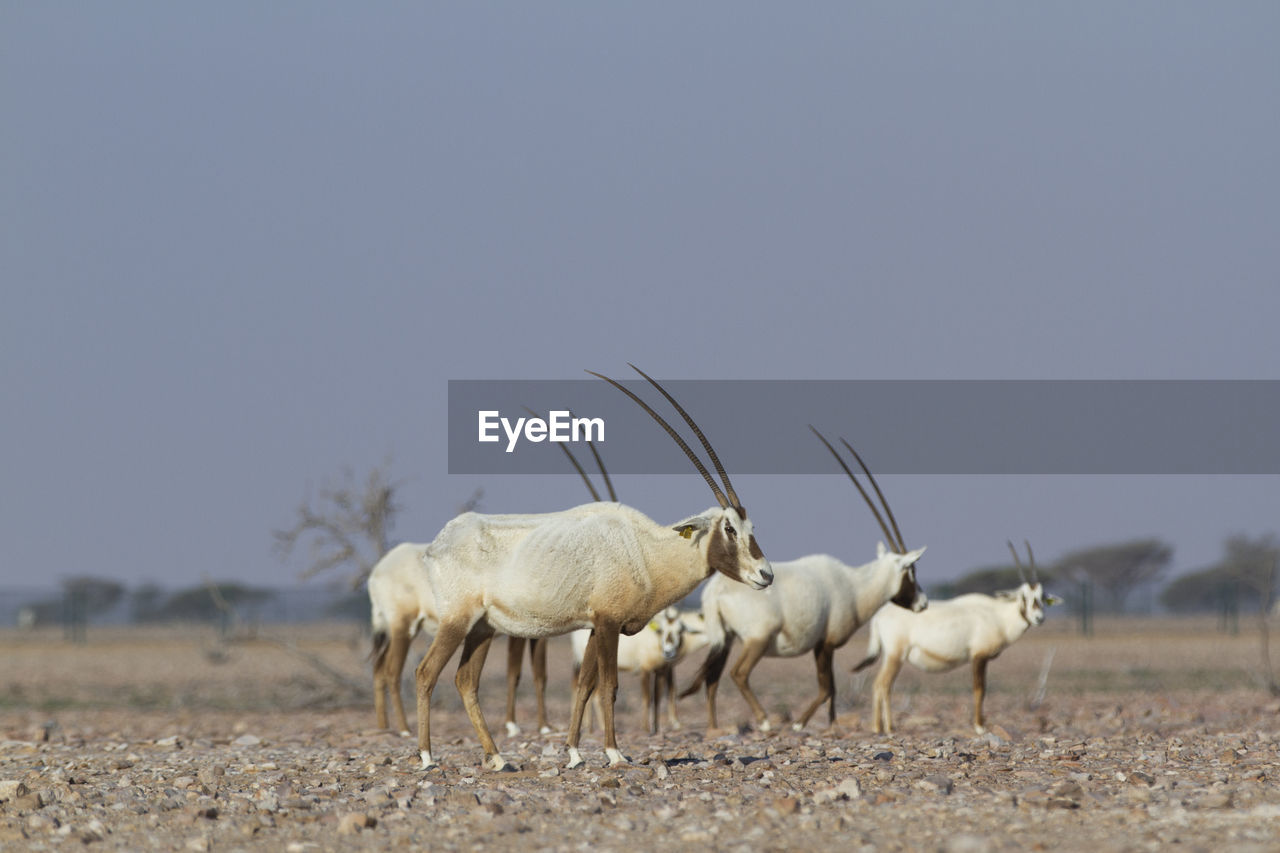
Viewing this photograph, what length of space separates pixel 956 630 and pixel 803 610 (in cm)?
177

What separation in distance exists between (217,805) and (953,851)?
4548mm

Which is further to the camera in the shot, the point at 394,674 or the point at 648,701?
the point at 648,701

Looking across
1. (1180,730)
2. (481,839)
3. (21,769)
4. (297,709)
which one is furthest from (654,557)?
(297,709)

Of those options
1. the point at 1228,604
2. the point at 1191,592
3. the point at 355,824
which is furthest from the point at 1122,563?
the point at 355,824

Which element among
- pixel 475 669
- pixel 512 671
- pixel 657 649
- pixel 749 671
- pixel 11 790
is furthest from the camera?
pixel 657 649

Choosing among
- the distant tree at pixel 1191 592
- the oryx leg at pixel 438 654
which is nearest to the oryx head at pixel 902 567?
the oryx leg at pixel 438 654

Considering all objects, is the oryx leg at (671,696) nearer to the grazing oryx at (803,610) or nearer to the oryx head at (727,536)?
the grazing oryx at (803,610)

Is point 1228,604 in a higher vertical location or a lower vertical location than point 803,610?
lower

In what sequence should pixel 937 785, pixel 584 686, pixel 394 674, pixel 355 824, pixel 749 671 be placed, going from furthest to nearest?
pixel 394 674 → pixel 749 671 → pixel 584 686 → pixel 937 785 → pixel 355 824

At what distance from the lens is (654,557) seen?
10883 mm

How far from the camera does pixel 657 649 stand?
16766 mm

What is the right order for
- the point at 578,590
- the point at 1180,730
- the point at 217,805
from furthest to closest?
the point at 1180,730
the point at 578,590
the point at 217,805

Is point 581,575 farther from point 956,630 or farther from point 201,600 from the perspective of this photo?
point 201,600

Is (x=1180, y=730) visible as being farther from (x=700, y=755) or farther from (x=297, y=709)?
(x=297, y=709)
